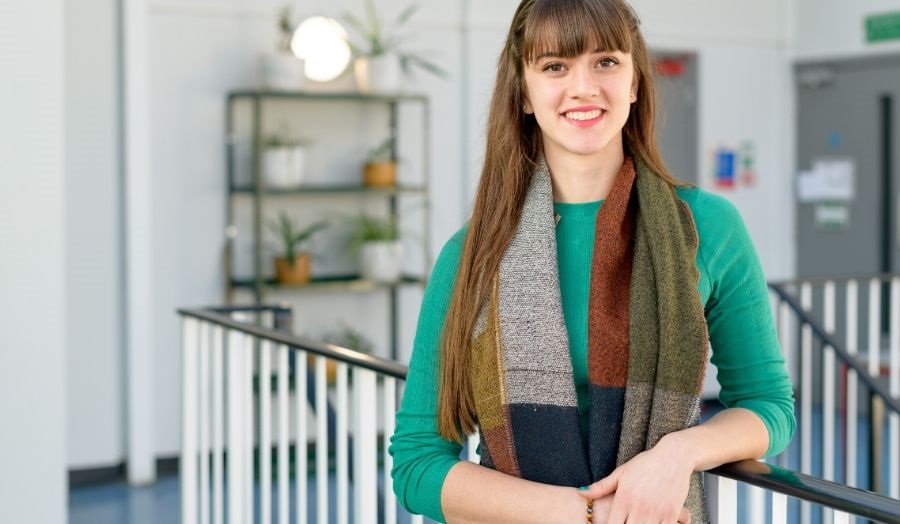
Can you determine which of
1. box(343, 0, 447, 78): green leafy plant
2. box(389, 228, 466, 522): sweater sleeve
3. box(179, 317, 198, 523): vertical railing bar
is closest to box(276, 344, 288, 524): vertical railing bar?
box(179, 317, 198, 523): vertical railing bar

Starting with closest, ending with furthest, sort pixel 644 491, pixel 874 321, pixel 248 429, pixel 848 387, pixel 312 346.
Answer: pixel 644 491 < pixel 312 346 < pixel 248 429 < pixel 848 387 < pixel 874 321

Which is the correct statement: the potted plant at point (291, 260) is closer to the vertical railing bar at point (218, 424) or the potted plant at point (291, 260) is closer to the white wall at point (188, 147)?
the white wall at point (188, 147)

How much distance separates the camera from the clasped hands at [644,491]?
132 cm

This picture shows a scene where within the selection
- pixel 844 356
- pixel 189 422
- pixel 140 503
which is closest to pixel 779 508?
pixel 189 422

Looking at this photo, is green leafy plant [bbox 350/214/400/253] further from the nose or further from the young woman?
the nose

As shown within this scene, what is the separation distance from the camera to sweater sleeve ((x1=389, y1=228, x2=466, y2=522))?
150 centimetres

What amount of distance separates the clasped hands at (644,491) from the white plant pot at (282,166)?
4351 millimetres

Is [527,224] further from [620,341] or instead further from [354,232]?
[354,232]

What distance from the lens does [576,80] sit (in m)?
1.43

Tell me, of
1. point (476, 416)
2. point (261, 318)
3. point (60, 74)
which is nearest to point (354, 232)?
point (261, 318)

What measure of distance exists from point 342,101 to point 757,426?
470 centimetres

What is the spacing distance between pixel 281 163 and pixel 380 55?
700 mm

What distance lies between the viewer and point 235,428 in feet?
10.7

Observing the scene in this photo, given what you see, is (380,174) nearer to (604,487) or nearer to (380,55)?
(380,55)
